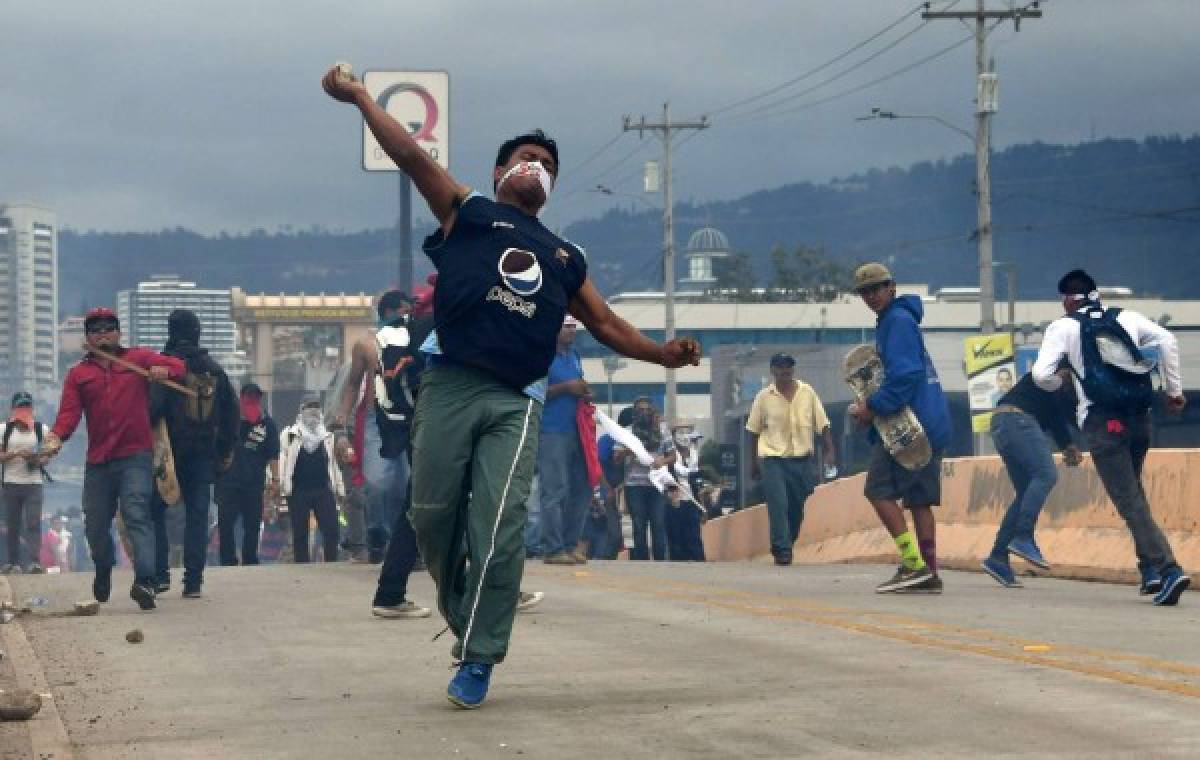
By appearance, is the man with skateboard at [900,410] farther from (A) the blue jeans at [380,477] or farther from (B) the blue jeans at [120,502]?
(B) the blue jeans at [120,502]

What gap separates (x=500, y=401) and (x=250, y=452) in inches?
534

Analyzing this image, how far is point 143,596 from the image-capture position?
13.3 metres

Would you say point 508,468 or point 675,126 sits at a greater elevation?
point 675,126

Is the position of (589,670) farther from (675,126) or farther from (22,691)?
(675,126)

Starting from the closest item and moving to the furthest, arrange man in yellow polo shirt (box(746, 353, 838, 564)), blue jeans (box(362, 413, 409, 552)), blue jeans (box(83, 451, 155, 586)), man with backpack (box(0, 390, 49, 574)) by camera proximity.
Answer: blue jeans (box(83, 451, 155, 586)) → blue jeans (box(362, 413, 409, 552)) → man in yellow polo shirt (box(746, 353, 838, 564)) → man with backpack (box(0, 390, 49, 574))

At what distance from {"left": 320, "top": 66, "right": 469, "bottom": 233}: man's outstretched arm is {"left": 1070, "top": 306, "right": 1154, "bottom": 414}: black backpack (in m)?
6.15

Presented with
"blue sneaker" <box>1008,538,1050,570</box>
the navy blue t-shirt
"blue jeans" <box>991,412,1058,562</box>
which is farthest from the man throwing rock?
"blue sneaker" <box>1008,538,1050,570</box>

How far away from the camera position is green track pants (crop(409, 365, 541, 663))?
7957mm

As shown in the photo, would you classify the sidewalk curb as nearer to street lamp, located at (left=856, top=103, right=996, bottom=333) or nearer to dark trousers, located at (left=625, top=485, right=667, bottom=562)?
dark trousers, located at (left=625, top=485, right=667, bottom=562)

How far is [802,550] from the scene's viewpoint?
22453 mm

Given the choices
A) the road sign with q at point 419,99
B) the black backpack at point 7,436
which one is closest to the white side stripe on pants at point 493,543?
the black backpack at point 7,436

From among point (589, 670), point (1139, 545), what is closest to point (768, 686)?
point (589, 670)

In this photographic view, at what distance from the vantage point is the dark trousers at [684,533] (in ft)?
80.2

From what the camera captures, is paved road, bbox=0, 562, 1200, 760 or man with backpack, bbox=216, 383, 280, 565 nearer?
paved road, bbox=0, 562, 1200, 760
